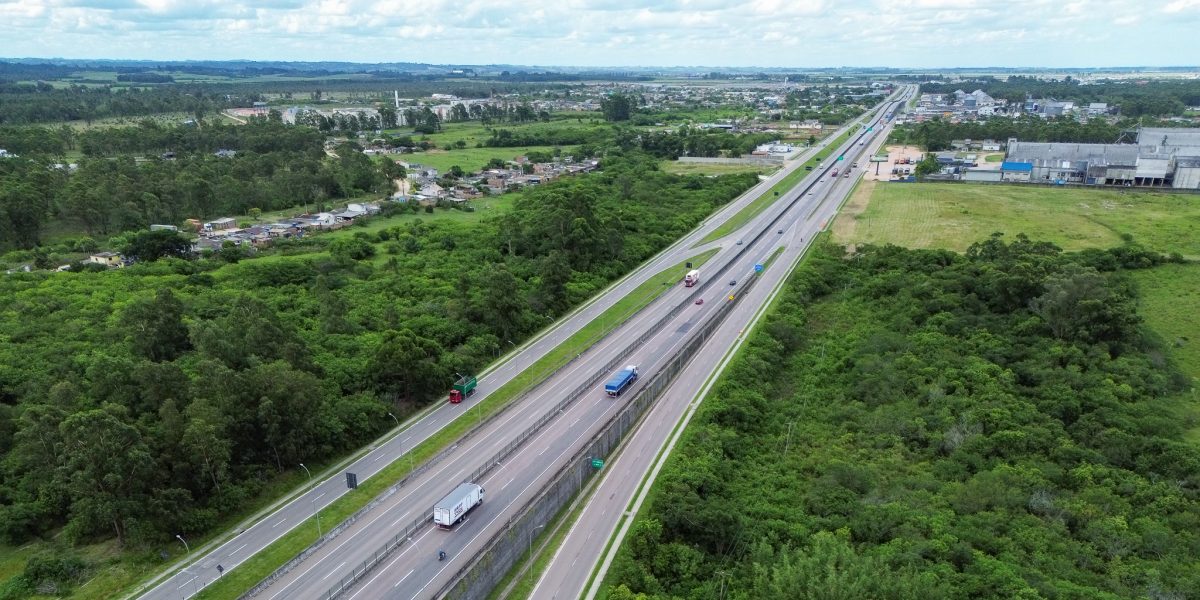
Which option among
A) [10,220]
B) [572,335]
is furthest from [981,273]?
[10,220]

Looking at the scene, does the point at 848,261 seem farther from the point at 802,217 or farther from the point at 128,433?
the point at 128,433

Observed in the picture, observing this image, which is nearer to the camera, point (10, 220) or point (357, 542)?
point (357, 542)

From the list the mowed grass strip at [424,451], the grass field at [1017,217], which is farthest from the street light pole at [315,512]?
the grass field at [1017,217]

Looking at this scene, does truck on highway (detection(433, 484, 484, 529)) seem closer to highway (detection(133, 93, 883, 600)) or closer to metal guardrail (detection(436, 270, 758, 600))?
highway (detection(133, 93, 883, 600))

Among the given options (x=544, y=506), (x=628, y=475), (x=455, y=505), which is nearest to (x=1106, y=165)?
(x=628, y=475)

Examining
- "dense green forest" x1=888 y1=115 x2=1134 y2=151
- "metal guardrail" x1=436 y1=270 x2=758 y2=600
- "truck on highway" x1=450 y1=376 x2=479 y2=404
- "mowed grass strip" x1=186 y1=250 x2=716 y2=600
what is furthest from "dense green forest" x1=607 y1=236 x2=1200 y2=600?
"dense green forest" x1=888 y1=115 x2=1134 y2=151

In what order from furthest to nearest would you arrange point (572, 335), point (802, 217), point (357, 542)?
point (802, 217) → point (572, 335) → point (357, 542)
